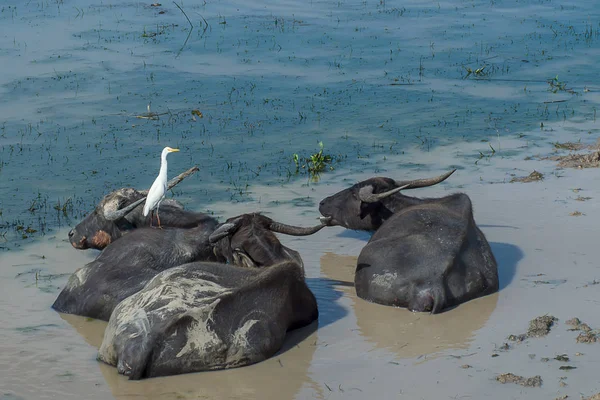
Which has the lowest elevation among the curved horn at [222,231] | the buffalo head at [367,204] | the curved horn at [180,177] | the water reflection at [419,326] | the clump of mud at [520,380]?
the water reflection at [419,326]

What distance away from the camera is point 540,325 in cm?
721

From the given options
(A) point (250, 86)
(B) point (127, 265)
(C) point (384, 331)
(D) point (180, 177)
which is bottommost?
(C) point (384, 331)

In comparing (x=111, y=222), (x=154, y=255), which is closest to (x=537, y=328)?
(x=154, y=255)

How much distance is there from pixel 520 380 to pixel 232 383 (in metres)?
1.78

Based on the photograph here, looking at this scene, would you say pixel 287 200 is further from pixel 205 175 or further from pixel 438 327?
pixel 438 327

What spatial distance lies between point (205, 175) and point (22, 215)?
2.19 m

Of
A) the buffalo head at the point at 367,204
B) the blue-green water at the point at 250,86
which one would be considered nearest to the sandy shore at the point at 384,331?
the buffalo head at the point at 367,204

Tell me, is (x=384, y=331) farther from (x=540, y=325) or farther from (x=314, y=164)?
(x=314, y=164)

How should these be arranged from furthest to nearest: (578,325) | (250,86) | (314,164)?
1. (250,86)
2. (314,164)
3. (578,325)

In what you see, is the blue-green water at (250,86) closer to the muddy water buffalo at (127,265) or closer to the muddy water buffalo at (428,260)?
the muddy water buffalo at (127,265)

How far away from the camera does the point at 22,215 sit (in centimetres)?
999

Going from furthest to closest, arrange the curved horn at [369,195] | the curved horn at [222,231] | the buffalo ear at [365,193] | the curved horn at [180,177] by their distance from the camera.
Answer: the buffalo ear at [365,193]
the curved horn at [369,195]
the curved horn at [180,177]
the curved horn at [222,231]

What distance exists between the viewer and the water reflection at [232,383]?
631 cm

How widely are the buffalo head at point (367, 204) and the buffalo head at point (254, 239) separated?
1.58 m
